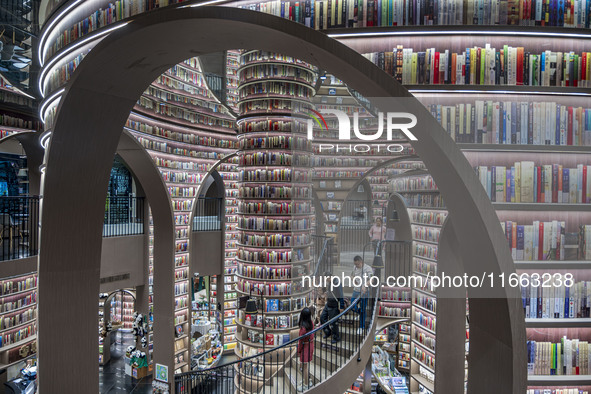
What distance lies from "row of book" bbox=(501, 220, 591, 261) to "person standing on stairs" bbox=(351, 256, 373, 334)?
2405 millimetres

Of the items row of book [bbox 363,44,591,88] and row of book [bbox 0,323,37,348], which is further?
row of book [bbox 0,323,37,348]

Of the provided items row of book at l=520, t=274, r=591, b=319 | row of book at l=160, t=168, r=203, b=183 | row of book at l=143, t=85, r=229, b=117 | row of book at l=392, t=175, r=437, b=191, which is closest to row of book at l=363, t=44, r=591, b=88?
row of book at l=520, t=274, r=591, b=319

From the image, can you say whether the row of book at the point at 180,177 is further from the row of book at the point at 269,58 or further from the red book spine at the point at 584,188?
the red book spine at the point at 584,188

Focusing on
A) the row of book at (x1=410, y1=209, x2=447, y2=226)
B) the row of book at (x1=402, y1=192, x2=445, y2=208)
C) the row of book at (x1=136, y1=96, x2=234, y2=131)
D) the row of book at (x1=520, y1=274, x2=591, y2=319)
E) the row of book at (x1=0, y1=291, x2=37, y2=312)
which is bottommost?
the row of book at (x1=0, y1=291, x2=37, y2=312)

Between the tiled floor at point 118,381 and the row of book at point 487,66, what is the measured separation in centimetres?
901

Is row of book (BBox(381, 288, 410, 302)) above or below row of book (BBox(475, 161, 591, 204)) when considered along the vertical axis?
below

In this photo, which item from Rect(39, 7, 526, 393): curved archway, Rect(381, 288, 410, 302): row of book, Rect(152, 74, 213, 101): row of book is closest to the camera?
Rect(39, 7, 526, 393): curved archway

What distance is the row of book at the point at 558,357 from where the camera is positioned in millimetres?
2531

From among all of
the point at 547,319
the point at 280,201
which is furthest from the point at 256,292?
the point at 547,319

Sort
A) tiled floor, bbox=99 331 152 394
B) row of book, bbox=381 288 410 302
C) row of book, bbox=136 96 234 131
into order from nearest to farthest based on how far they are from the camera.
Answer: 1. row of book, bbox=136 96 234 131
2. tiled floor, bbox=99 331 152 394
3. row of book, bbox=381 288 410 302

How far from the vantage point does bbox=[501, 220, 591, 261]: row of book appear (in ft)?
8.10

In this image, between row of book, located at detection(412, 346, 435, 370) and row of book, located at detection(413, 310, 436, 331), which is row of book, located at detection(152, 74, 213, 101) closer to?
row of book, located at detection(413, 310, 436, 331)

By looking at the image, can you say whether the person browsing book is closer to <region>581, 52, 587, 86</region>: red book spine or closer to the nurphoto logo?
the nurphoto logo

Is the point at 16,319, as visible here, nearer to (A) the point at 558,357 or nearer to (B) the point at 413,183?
(B) the point at 413,183
